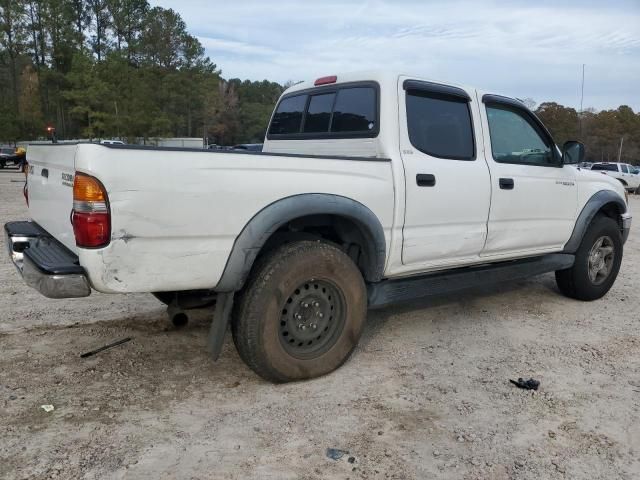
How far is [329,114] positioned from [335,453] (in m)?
2.67

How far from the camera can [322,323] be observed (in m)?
3.69

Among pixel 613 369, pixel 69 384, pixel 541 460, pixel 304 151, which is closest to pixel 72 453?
pixel 69 384

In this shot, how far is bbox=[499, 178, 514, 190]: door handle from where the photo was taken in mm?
4555

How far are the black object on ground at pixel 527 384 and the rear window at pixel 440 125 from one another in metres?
1.68

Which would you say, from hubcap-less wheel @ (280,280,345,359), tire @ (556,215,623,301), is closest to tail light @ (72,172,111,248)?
hubcap-less wheel @ (280,280,345,359)

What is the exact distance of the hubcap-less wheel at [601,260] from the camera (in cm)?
576

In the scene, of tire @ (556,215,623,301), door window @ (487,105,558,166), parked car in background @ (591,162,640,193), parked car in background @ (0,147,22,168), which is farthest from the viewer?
parked car in background @ (0,147,22,168)

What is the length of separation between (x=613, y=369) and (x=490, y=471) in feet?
6.11

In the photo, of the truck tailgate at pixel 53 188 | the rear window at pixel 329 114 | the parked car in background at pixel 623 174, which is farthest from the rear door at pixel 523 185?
the parked car in background at pixel 623 174

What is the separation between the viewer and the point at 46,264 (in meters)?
3.03

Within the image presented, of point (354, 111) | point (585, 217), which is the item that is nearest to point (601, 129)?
point (585, 217)

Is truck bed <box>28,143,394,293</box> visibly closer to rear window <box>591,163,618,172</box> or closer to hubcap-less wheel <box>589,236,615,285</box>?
hubcap-less wheel <box>589,236,615,285</box>

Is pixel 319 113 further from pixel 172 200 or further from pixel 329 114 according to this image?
pixel 172 200

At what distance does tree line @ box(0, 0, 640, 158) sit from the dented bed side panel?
133 ft
